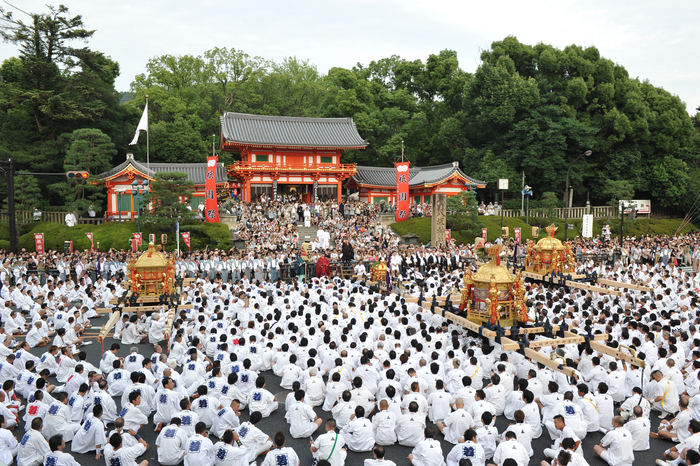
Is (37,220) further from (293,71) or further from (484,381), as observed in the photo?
(293,71)

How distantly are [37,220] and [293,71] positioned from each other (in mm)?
39682

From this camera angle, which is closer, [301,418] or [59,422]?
[59,422]

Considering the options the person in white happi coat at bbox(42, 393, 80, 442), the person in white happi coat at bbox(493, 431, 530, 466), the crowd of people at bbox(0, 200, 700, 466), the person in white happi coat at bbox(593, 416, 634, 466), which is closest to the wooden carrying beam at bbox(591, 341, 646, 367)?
the crowd of people at bbox(0, 200, 700, 466)

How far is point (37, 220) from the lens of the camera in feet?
91.6

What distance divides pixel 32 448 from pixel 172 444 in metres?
2.02

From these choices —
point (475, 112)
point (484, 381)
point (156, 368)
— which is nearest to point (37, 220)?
point (156, 368)

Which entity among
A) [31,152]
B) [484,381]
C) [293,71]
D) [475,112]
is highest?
[293,71]

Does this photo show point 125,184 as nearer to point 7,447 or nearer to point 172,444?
point 7,447

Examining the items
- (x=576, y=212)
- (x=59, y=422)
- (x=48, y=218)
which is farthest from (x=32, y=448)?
(x=576, y=212)

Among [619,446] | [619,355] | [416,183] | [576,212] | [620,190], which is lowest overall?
[619,446]

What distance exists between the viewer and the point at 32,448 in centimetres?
692

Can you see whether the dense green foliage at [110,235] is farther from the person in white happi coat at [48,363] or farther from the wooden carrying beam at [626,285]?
the wooden carrying beam at [626,285]

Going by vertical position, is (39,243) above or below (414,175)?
below

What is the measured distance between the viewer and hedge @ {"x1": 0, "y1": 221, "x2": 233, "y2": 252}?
82.2 feet
